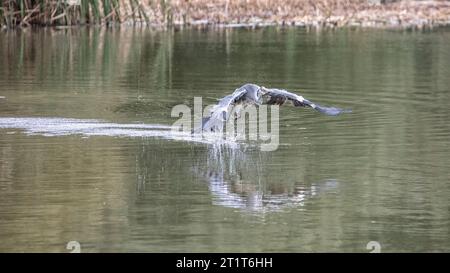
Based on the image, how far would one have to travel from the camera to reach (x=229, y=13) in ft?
110

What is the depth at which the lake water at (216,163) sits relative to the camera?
9.62 meters

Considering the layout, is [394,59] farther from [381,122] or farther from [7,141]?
[7,141]

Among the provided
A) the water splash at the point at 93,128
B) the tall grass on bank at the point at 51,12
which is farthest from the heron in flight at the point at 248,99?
the tall grass on bank at the point at 51,12

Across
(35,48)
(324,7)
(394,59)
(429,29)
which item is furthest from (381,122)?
(324,7)

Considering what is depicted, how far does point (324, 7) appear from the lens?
3409 centimetres

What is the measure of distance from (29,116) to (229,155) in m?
3.42

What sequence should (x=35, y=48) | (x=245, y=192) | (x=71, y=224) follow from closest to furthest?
(x=71, y=224) < (x=245, y=192) < (x=35, y=48)

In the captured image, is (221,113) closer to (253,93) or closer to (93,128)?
(253,93)

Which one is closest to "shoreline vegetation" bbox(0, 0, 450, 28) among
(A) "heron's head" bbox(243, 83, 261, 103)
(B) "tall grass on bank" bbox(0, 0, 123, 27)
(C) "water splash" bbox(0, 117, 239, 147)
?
(B) "tall grass on bank" bbox(0, 0, 123, 27)

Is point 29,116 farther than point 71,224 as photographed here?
Yes

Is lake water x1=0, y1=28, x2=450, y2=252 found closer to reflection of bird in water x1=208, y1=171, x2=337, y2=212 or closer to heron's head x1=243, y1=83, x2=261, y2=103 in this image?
reflection of bird in water x1=208, y1=171, x2=337, y2=212

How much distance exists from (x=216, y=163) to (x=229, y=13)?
21371 millimetres

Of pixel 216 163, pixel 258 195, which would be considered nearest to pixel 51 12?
pixel 216 163

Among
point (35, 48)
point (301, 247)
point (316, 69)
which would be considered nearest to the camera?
point (301, 247)
